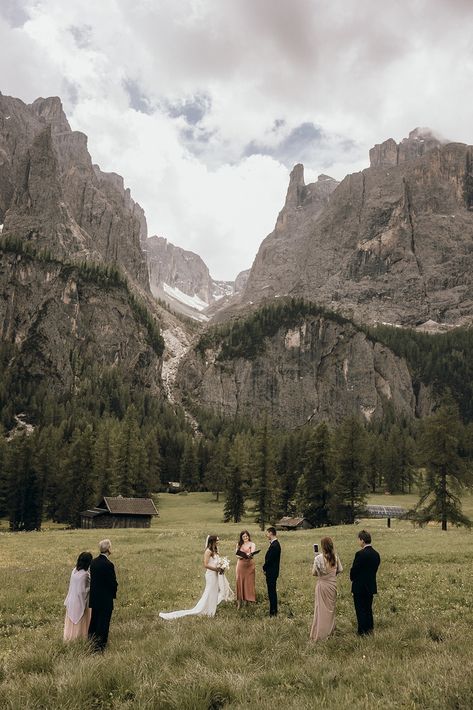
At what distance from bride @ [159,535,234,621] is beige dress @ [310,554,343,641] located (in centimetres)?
467

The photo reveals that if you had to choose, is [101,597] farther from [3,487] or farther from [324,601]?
[3,487]

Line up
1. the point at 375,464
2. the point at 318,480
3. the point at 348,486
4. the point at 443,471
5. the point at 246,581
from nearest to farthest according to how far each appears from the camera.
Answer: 1. the point at 246,581
2. the point at 443,471
3. the point at 348,486
4. the point at 318,480
5. the point at 375,464

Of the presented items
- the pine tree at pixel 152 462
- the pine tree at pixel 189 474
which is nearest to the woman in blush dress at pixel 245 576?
the pine tree at pixel 152 462

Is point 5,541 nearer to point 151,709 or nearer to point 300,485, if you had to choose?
point 300,485

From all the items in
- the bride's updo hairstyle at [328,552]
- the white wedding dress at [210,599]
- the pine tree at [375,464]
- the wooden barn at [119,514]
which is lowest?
the wooden barn at [119,514]

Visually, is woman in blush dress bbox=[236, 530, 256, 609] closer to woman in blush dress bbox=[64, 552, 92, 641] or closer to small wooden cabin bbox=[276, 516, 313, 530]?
woman in blush dress bbox=[64, 552, 92, 641]

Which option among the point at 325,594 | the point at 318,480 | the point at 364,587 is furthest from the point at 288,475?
the point at 364,587

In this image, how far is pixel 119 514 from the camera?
226 feet

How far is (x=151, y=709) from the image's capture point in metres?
7.58

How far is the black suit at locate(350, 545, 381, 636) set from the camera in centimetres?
1231

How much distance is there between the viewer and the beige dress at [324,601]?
12.2 meters

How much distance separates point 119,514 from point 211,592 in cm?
5607

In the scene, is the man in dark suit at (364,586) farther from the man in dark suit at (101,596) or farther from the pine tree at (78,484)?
the pine tree at (78,484)

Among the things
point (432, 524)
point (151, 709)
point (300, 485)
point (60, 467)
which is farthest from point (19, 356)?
point (151, 709)
